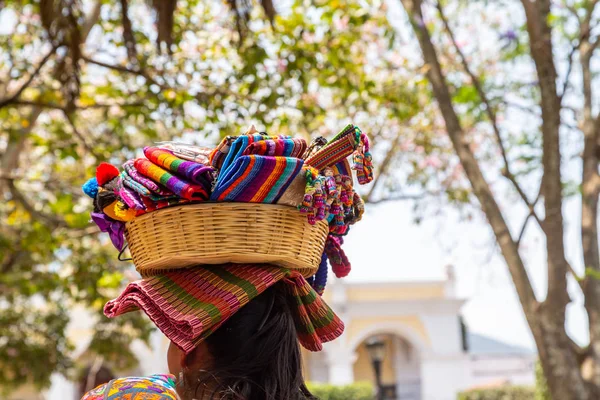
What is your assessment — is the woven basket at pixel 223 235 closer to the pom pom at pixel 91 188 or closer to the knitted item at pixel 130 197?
the knitted item at pixel 130 197

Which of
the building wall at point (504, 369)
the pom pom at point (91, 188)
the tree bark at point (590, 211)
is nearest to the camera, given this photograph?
the pom pom at point (91, 188)

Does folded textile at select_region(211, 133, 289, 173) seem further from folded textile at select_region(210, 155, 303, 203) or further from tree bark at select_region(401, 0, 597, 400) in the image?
tree bark at select_region(401, 0, 597, 400)

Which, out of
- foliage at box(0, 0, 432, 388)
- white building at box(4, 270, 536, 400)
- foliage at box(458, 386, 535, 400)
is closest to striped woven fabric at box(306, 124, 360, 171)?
foliage at box(0, 0, 432, 388)

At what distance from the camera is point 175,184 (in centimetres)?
144

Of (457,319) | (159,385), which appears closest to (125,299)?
(159,385)

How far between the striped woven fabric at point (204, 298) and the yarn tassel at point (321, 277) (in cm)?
17

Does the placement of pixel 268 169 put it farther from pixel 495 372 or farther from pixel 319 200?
pixel 495 372

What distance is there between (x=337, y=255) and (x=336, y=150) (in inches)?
13.0

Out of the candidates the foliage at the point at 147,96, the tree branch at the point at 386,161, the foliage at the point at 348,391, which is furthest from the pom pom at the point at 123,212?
the foliage at the point at 348,391

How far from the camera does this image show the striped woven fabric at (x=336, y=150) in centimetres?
154

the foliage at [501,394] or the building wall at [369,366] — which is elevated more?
the building wall at [369,366]

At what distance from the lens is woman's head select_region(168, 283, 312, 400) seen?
4.42 feet

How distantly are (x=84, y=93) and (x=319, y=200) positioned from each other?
230 inches

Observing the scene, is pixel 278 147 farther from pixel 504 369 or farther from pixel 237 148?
pixel 504 369
